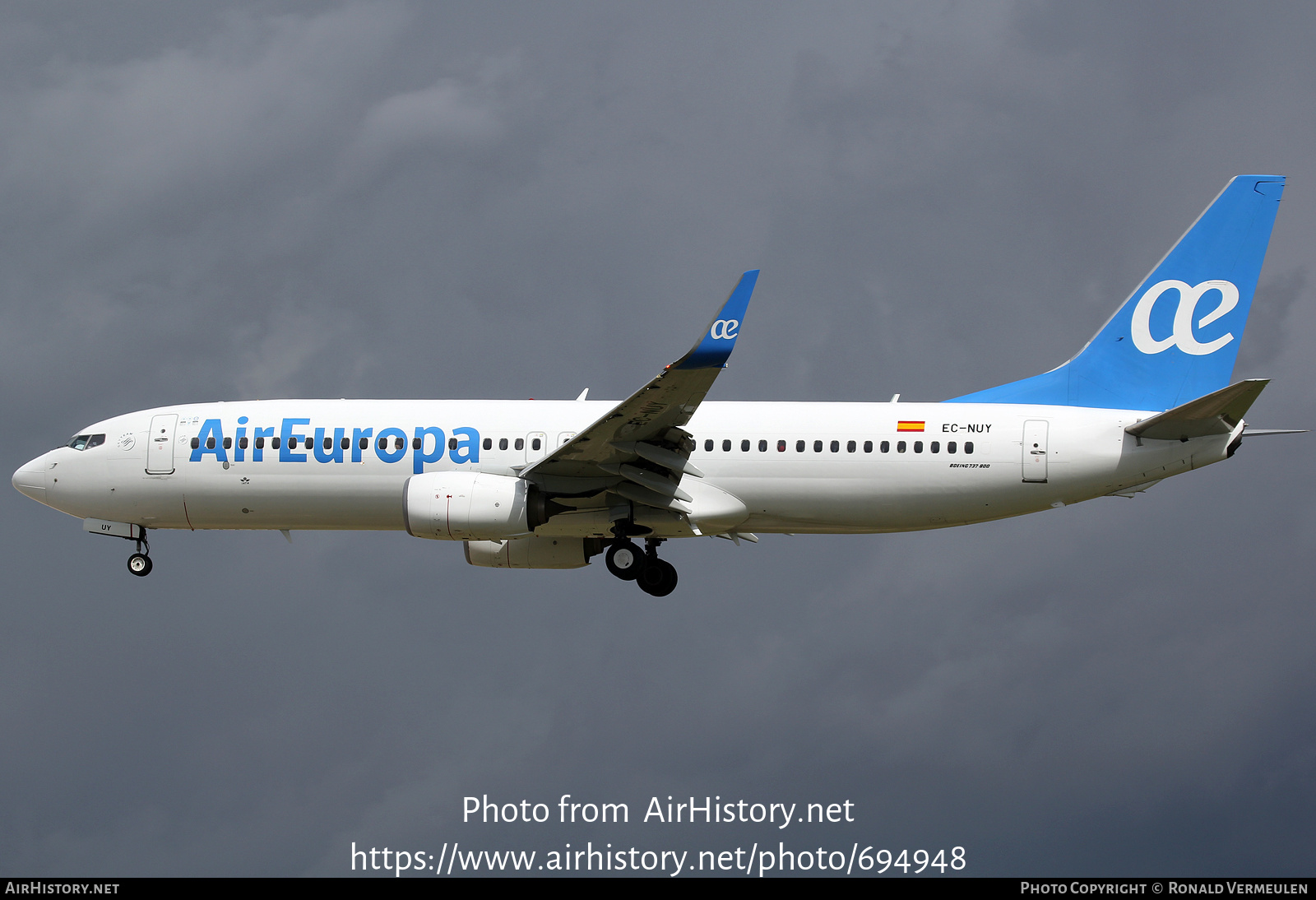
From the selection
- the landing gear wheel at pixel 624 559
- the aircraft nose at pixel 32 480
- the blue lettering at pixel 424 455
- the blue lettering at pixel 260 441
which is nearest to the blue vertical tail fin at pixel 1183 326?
the landing gear wheel at pixel 624 559

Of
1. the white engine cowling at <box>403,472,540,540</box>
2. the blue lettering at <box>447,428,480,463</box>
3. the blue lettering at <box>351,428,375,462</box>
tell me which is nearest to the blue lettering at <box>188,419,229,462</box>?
the blue lettering at <box>351,428,375,462</box>

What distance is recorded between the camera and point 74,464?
3644cm

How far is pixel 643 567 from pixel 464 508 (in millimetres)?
5066

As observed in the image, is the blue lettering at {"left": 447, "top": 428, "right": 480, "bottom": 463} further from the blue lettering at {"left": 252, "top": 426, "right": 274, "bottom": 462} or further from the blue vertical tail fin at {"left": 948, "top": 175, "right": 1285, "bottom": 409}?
the blue vertical tail fin at {"left": 948, "top": 175, "right": 1285, "bottom": 409}

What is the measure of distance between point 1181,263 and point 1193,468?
19.5 ft

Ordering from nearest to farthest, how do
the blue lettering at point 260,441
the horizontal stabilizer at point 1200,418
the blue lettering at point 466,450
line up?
1. the horizontal stabilizer at point 1200,418
2. the blue lettering at point 466,450
3. the blue lettering at point 260,441

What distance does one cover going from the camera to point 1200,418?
31578 mm

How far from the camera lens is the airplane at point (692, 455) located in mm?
32594

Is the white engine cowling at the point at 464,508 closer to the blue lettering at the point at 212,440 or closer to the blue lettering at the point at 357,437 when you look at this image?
the blue lettering at the point at 357,437

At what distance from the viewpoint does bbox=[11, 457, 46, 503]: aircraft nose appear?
121 feet

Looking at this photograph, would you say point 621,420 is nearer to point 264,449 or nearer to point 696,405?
point 696,405

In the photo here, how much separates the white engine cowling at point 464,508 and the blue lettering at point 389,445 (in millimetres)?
1612

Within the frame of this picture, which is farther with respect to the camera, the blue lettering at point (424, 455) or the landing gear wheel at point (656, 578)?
the landing gear wheel at point (656, 578)

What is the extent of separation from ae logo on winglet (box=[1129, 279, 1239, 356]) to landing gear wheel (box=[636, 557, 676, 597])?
12698mm
